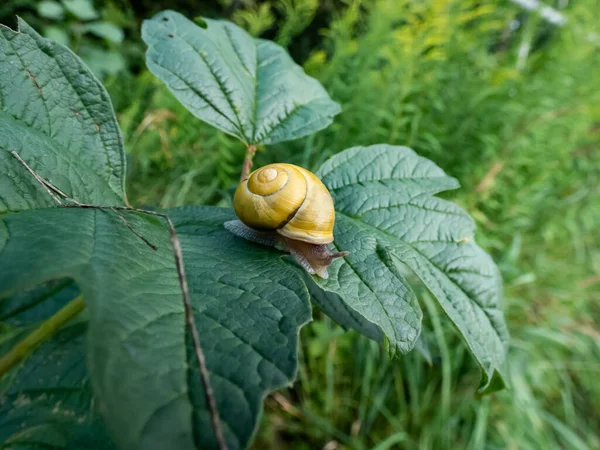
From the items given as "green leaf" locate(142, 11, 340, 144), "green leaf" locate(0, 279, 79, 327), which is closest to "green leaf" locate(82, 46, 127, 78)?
"green leaf" locate(142, 11, 340, 144)

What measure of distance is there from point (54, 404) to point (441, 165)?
1620 millimetres

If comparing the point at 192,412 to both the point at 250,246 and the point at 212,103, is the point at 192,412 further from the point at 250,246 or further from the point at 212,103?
the point at 212,103

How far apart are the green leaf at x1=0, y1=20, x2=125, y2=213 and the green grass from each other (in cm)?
102

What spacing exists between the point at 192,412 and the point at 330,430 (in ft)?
4.97

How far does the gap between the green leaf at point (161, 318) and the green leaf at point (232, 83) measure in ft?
0.82

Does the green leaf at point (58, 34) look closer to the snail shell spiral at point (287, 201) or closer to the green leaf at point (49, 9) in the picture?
the green leaf at point (49, 9)

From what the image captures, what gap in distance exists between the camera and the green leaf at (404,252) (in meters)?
0.50

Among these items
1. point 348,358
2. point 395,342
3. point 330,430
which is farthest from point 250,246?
point 348,358

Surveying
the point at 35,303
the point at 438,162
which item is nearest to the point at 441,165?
the point at 438,162

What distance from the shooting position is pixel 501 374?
591mm

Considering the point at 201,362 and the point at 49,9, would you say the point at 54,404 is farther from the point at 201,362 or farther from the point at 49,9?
the point at 49,9

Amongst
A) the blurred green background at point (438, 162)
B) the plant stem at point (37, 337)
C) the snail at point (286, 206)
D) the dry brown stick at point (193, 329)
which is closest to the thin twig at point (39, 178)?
the dry brown stick at point (193, 329)

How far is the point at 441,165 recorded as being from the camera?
1802 mm

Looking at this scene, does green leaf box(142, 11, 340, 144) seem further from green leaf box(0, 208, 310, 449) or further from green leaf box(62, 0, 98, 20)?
green leaf box(62, 0, 98, 20)
